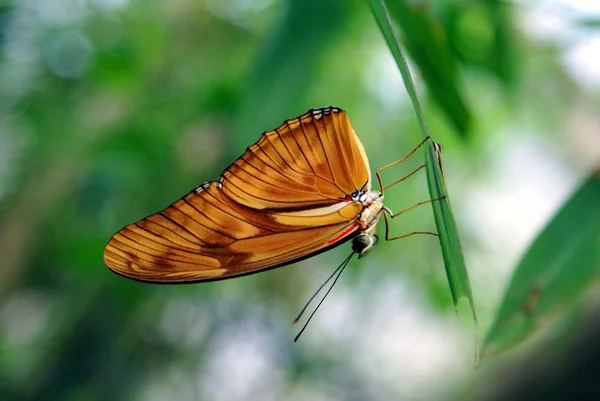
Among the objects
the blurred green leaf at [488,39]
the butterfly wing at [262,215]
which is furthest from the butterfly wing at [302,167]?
the blurred green leaf at [488,39]

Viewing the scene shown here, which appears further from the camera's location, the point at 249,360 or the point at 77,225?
the point at 249,360

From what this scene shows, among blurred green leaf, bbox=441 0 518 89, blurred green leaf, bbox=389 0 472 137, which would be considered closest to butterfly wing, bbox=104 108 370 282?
blurred green leaf, bbox=389 0 472 137

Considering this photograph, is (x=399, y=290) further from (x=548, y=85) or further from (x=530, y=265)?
(x=530, y=265)

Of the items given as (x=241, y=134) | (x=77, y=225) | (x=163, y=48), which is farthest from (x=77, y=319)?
(x=241, y=134)

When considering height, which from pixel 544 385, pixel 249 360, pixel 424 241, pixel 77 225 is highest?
pixel 77 225

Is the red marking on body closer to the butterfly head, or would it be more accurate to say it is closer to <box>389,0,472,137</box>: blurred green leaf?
the butterfly head

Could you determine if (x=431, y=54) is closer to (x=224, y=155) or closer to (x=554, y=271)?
(x=554, y=271)

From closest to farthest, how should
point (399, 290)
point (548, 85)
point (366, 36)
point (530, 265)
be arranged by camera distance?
1. point (530, 265)
2. point (366, 36)
3. point (548, 85)
4. point (399, 290)
